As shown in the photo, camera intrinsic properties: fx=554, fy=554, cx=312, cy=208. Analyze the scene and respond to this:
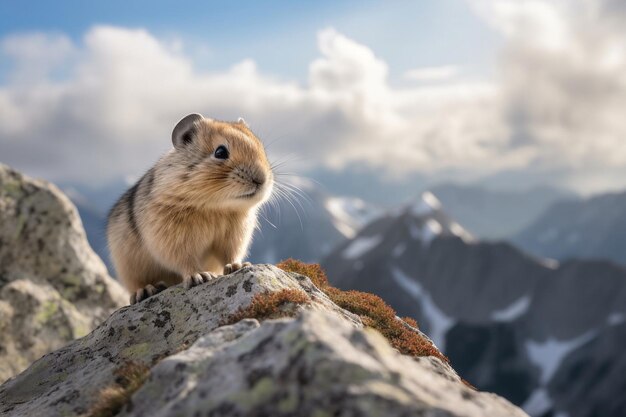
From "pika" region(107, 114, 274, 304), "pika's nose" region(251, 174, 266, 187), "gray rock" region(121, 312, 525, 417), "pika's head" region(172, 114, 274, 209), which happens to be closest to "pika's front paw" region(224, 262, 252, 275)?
"pika" region(107, 114, 274, 304)

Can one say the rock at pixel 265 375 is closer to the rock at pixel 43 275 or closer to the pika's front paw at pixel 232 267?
the pika's front paw at pixel 232 267

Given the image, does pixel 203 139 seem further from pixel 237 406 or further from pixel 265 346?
pixel 237 406

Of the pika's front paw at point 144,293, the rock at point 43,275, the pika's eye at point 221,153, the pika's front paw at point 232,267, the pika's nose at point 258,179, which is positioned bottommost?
the rock at point 43,275

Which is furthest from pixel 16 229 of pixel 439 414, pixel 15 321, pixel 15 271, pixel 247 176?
pixel 439 414

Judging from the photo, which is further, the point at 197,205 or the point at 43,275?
the point at 43,275

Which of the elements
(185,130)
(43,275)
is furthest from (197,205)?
(43,275)

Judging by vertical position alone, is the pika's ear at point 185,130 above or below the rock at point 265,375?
above

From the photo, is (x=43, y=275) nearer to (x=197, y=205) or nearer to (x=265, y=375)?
(x=197, y=205)

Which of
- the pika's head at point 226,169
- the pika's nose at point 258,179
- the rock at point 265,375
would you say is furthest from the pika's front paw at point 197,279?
the pika's nose at point 258,179
